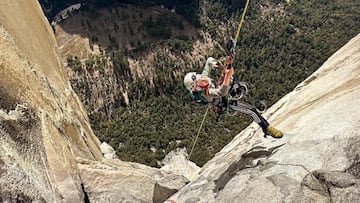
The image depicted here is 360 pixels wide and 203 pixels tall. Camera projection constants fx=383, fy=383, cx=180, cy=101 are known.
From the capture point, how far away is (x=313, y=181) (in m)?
8.70

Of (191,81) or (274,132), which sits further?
(191,81)

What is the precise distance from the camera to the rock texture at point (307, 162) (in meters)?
8.39

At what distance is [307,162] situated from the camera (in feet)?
30.1

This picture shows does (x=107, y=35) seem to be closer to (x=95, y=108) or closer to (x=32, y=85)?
(x=95, y=108)

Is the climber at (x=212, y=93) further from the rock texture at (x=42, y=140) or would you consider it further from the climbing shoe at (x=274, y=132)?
the rock texture at (x=42, y=140)

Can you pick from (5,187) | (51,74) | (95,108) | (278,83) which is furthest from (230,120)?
(5,187)

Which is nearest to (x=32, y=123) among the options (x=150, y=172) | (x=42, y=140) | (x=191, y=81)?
(x=42, y=140)

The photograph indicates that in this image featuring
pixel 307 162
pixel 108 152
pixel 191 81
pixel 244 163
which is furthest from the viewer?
pixel 108 152

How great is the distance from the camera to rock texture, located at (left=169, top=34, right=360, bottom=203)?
8.39 metres

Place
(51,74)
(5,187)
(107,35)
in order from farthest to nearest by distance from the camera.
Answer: (107,35)
(51,74)
(5,187)

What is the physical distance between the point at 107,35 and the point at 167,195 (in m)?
53.9

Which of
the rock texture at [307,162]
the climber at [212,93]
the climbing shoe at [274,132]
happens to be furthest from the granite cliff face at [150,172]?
the climber at [212,93]

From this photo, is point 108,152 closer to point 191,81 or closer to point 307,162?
point 191,81

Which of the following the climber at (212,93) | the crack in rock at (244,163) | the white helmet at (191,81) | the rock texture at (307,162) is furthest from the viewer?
Result: the white helmet at (191,81)
